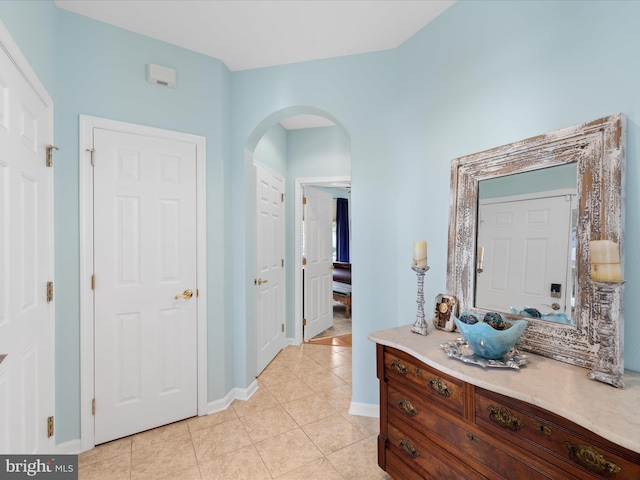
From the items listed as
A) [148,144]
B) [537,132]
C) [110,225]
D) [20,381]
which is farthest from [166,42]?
[537,132]

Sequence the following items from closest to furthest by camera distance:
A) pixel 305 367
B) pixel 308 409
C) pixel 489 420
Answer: pixel 489 420 < pixel 308 409 < pixel 305 367

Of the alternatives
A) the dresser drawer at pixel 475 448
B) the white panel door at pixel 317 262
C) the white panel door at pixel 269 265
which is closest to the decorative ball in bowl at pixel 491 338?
the dresser drawer at pixel 475 448

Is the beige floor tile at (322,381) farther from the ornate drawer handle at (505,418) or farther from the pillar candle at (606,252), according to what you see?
the pillar candle at (606,252)

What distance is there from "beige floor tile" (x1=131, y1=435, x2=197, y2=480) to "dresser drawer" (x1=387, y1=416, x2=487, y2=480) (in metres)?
1.17

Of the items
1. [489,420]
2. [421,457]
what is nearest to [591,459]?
[489,420]

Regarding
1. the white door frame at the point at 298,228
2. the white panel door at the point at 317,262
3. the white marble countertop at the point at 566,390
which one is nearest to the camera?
the white marble countertop at the point at 566,390

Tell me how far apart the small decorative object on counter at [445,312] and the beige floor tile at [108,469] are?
1.93 meters

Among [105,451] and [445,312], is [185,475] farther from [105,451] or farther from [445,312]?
[445,312]

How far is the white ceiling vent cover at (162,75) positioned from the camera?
206 centimetres

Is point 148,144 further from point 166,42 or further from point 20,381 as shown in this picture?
point 20,381

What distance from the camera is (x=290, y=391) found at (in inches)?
104

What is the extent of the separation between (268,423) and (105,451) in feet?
3.30

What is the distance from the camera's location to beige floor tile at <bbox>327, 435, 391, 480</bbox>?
1693mm

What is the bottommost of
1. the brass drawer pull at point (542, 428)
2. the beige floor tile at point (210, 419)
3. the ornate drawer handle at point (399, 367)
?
the beige floor tile at point (210, 419)
